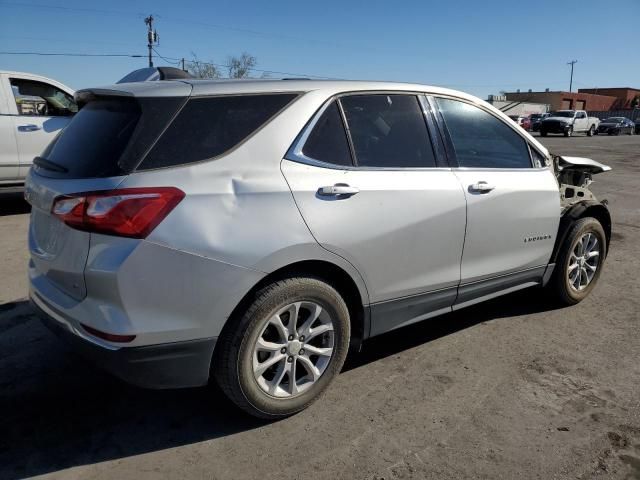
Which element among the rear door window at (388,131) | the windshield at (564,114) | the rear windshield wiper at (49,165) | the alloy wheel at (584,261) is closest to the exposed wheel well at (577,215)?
the alloy wheel at (584,261)

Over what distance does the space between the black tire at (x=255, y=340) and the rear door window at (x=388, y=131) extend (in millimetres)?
780

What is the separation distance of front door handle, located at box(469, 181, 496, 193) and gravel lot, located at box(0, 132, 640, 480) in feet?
3.66

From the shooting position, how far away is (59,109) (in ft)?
26.1

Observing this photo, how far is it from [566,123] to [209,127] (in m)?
39.8

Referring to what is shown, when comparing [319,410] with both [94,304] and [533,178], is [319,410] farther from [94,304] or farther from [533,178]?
[533,178]

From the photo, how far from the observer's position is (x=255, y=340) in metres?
2.62

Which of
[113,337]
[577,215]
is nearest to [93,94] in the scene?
[113,337]

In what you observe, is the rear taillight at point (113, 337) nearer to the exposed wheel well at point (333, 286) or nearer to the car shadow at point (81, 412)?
the exposed wheel well at point (333, 286)

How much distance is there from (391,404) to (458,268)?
988mm

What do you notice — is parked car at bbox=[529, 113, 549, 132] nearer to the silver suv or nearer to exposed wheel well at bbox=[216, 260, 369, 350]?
the silver suv

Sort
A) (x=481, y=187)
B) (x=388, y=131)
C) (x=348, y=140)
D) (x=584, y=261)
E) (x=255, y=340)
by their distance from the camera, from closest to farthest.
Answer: (x=255, y=340) → (x=348, y=140) → (x=388, y=131) → (x=481, y=187) → (x=584, y=261)

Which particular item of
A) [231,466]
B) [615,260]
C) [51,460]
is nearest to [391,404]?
[231,466]

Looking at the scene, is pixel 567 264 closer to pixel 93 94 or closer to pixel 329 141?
pixel 329 141

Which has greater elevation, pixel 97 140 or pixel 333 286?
pixel 97 140
